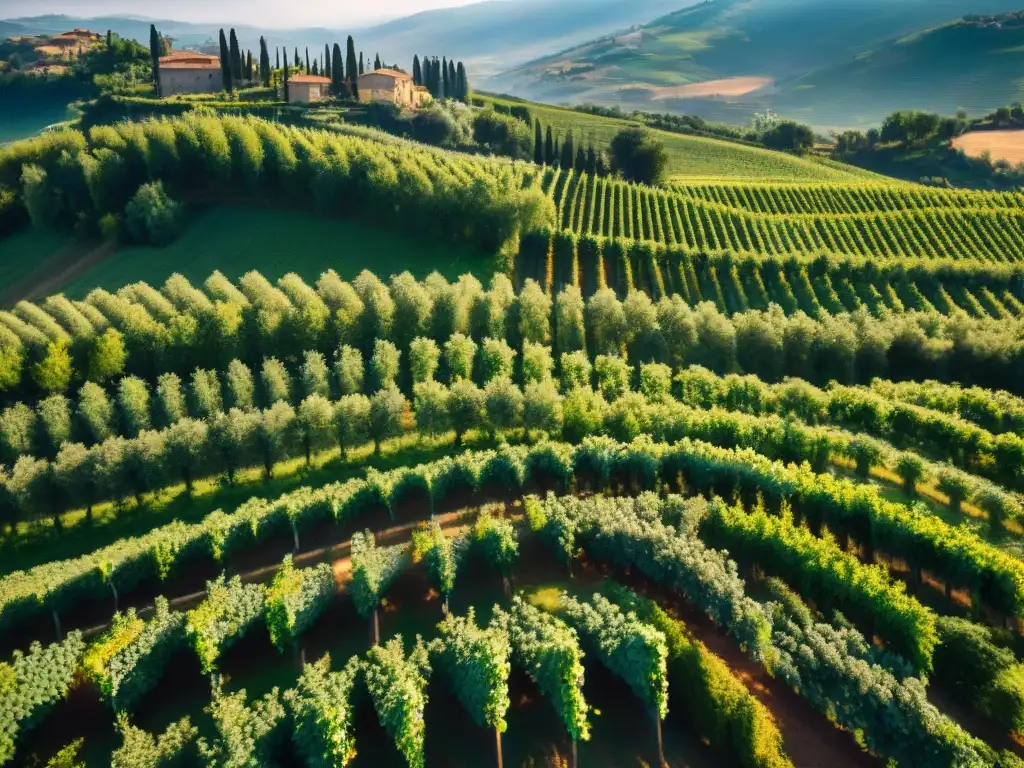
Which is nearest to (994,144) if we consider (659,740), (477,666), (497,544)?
(497,544)

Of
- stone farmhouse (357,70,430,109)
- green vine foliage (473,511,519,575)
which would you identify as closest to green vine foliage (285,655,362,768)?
green vine foliage (473,511,519,575)

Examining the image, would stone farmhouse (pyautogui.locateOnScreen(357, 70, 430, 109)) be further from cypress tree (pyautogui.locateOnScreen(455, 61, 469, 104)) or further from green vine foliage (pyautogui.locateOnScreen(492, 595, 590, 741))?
green vine foliage (pyautogui.locateOnScreen(492, 595, 590, 741))

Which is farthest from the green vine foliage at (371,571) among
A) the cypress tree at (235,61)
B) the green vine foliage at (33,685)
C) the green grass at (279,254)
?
the cypress tree at (235,61)

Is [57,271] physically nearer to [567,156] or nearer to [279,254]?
[279,254]

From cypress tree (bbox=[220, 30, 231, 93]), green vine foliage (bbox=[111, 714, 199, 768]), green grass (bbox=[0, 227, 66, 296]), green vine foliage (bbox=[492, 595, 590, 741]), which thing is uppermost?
cypress tree (bbox=[220, 30, 231, 93])

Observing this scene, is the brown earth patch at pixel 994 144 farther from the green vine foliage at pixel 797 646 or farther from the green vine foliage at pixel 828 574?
the green vine foliage at pixel 797 646

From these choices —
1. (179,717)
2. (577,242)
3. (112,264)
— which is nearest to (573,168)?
(577,242)

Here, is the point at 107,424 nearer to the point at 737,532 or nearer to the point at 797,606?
the point at 737,532
